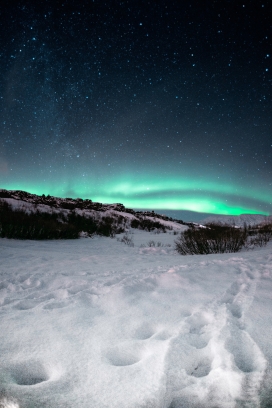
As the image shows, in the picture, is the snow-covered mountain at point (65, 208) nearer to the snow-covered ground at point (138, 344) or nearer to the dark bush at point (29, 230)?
the dark bush at point (29, 230)

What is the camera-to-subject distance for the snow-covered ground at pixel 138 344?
97 centimetres

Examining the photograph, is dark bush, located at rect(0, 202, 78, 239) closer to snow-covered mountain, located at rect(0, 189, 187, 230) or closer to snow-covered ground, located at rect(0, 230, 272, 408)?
snow-covered mountain, located at rect(0, 189, 187, 230)

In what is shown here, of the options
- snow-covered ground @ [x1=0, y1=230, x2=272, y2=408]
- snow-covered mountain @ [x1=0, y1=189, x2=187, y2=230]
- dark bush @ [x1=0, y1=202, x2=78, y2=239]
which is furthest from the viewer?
snow-covered mountain @ [x1=0, y1=189, x2=187, y2=230]

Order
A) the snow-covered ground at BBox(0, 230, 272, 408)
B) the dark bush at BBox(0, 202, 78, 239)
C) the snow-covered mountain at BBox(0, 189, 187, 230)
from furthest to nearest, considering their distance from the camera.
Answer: the snow-covered mountain at BBox(0, 189, 187, 230), the dark bush at BBox(0, 202, 78, 239), the snow-covered ground at BBox(0, 230, 272, 408)

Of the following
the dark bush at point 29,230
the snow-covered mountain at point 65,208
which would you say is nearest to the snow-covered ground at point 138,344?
the dark bush at point 29,230

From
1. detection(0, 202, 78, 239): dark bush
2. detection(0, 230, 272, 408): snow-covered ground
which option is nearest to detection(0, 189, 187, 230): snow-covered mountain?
detection(0, 202, 78, 239): dark bush

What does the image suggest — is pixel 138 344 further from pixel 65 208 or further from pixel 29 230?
pixel 65 208

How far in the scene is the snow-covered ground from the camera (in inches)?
38.3

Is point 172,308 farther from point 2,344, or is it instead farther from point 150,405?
point 2,344

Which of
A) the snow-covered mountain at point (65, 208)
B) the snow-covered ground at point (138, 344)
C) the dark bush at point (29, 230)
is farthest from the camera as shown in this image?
the snow-covered mountain at point (65, 208)

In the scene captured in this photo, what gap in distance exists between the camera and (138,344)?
53.4 inches

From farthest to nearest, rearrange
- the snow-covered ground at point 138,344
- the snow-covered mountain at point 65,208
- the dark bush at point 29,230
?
the snow-covered mountain at point 65,208, the dark bush at point 29,230, the snow-covered ground at point 138,344

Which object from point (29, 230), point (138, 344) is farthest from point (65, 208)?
point (138, 344)

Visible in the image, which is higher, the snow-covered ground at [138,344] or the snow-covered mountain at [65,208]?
the snow-covered mountain at [65,208]
